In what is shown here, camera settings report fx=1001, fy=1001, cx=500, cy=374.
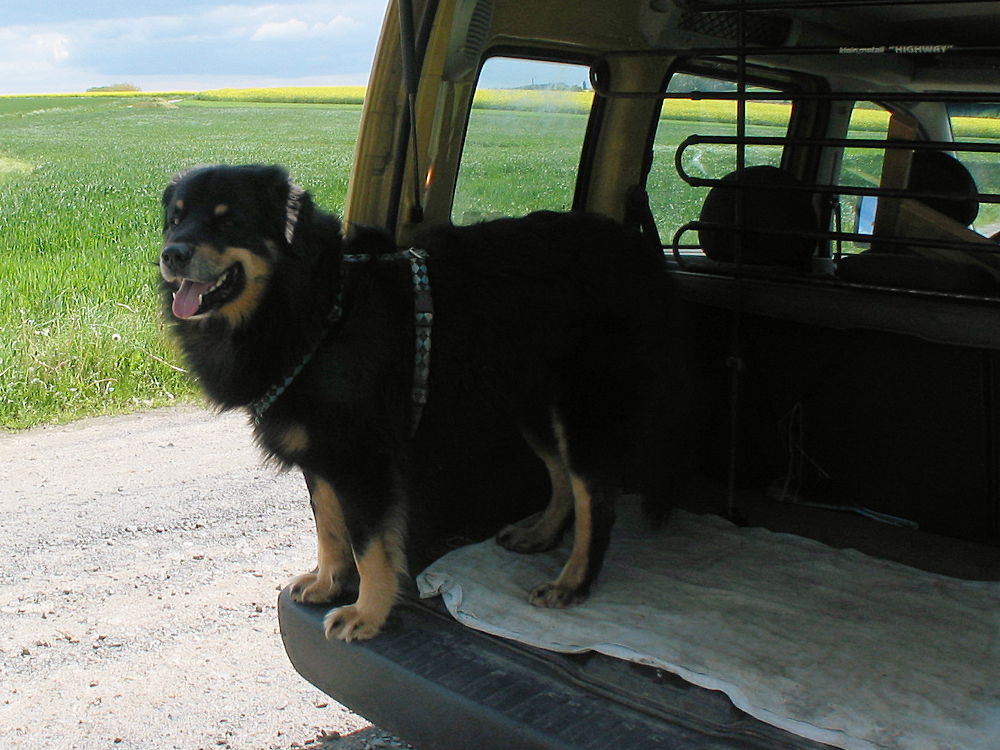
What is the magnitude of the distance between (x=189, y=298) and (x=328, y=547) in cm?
89

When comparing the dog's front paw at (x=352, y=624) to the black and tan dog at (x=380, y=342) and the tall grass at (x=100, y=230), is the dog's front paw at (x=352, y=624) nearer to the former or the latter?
the black and tan dog at (x=380, y=342)

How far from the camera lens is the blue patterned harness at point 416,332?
8.94 ft

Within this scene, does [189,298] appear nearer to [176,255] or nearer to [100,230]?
[176,255]

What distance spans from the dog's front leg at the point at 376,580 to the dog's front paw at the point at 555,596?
A: 1.41 ft

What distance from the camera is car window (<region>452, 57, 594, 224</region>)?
3.83 m

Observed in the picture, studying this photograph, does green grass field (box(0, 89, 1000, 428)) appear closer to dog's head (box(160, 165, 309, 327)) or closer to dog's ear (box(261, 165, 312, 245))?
dog's head (box(160, 165, 309, 327))

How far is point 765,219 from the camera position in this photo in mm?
3840

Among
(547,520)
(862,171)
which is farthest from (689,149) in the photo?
(547,520)

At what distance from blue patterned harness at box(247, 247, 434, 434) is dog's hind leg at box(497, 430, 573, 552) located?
795 mm

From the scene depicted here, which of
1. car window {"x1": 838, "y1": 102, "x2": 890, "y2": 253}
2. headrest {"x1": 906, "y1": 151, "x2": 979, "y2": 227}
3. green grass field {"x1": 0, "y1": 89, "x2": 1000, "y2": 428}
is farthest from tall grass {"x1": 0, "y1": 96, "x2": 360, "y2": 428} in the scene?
headrest {"x1": 906, "y1": 151, "x2": 979, "y2": 227}

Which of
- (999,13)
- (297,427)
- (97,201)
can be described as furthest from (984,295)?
(97,201)

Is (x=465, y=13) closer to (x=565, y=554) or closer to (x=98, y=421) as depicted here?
(x=565, y=554)

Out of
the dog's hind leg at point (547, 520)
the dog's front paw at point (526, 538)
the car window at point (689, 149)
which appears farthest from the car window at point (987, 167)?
the dog's front paw at point (526, 538)

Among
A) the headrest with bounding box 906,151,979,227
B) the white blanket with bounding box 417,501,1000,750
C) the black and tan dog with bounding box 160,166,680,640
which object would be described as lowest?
the white blanket with bounding box 417,501,1000,750
